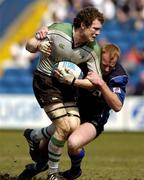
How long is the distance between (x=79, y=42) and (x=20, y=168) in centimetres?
312

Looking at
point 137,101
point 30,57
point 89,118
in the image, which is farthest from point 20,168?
point 30,57

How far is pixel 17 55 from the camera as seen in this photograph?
24.5m

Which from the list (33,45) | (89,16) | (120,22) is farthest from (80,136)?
(120,22)

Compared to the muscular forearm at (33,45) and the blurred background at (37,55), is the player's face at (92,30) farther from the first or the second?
the blurred background at (37,55)

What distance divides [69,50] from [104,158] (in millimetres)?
5191

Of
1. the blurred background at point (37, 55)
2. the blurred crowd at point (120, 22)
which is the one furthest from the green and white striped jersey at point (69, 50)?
the blurred crowd at point (120, 22)

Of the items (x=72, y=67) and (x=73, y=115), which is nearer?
(x=72, y=67)

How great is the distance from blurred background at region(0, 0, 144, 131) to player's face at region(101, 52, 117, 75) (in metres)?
12.1

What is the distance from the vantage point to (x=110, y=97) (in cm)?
855

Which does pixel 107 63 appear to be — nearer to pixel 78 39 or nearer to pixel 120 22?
pixel 78 39

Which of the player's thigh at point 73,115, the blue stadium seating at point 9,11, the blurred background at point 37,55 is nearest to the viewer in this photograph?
the player's thigh at point 73,115

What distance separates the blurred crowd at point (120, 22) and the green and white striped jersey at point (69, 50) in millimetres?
13897

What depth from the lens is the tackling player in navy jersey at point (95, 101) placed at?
337 inches

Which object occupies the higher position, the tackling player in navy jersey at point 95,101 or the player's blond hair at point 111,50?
the player's blond hair at point 111,50
